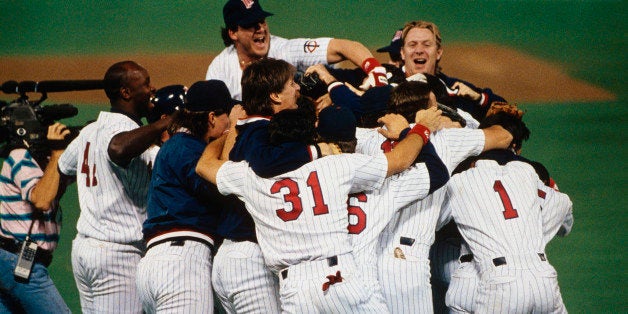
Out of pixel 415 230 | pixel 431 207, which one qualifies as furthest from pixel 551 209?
pixel 415 230

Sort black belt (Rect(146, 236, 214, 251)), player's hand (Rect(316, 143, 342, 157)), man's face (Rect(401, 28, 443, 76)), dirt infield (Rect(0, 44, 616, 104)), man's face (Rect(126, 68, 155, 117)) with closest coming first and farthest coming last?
1. player's hand (Rect(316, 143, 342, 157))
2. black belt (Rect(146, 236, 214, 251))
3. man's face (Rect(126, 68, 155, 117))
4. man's face (Rect(401, 28, 443, 76))
5. dirt infield (Rect(0, 44, 616, 104))

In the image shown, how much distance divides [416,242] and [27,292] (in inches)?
105

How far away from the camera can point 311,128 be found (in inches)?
176

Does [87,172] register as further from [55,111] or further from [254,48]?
[254,48]

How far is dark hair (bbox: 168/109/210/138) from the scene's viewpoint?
501 cm

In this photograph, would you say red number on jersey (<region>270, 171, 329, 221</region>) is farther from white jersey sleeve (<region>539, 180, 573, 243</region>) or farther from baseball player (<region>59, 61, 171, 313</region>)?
white jersey sleeve (<region>539, 180, 573, 243</region>)

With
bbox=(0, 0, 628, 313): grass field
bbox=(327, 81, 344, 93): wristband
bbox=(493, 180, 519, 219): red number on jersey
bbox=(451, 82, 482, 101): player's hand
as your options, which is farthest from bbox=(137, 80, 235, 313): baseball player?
bbox=(0, 0, 628, 313): grass field

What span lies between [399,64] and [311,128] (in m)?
2.82

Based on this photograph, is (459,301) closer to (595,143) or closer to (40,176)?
(40,176)

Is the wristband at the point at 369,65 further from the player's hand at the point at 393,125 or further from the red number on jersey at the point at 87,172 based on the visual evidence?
the red number on jersey at the point at 87,172

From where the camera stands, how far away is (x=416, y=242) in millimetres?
4891

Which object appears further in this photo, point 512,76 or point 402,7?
point 402,7

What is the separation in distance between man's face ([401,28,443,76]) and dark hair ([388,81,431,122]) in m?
1.31

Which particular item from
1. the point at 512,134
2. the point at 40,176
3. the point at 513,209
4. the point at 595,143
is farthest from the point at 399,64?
the point at 595,143
